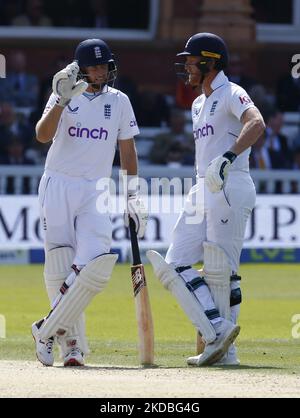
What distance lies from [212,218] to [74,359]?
120cm

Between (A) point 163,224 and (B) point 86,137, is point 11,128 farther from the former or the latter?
(B) point 86,137

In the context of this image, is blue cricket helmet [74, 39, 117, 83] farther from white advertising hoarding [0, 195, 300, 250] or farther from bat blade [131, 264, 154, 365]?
white advertising hoarding [0, 195, 300, 250]

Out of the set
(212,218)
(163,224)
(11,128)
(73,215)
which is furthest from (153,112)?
Result: (73,215)

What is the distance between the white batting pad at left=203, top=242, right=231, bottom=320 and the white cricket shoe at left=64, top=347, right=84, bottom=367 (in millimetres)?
899

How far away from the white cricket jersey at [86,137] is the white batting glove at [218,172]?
718 millimetres

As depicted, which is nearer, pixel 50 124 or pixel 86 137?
pixel 50 124

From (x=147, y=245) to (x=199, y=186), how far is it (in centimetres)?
775

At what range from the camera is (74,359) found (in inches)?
317

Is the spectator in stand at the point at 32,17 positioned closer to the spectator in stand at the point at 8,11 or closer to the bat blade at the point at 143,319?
the spectator in stand at the point at 8,11

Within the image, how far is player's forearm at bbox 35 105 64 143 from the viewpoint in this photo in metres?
7.95

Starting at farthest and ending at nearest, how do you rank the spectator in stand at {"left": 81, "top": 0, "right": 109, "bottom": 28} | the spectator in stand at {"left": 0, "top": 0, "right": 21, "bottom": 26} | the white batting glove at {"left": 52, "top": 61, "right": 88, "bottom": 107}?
Answer: 1. the spectator in stand at {"left": 81, "top": 0, "right": 109, "bottom": 28}
2. the spectator in stand at {"left": 0, "top": 0, "right": 21, "bottom": 26}
3. the white batting glove at {"left": 52, "top": 61, "right": 88, "bottom": 107}

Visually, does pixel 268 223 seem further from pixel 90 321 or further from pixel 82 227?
pixel 82 227

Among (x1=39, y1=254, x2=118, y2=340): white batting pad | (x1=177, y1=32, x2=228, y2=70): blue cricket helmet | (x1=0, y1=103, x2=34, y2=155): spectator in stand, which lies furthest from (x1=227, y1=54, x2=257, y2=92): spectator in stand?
(x1=39, y1=254, x2=118, y2=340): white batting pad
